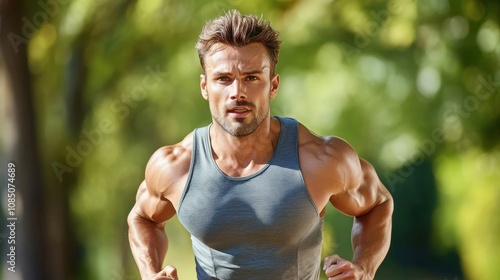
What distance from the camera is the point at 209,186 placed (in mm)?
1474

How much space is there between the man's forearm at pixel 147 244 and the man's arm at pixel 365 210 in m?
0.37

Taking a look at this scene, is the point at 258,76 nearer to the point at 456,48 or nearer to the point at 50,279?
the point at 456,48

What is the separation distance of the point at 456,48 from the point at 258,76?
5.88ft

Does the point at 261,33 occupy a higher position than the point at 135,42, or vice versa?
the point at 135,42

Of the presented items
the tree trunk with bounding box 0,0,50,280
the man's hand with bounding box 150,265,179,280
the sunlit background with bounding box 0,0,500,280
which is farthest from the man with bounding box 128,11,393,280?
the tree trunk with bounding box 0,0,50,280

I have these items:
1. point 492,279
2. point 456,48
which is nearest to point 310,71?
point 456,48

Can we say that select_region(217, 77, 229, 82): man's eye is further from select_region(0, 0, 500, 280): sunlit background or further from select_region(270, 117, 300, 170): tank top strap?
select_region(0, 0, 500, 280): sunlit background

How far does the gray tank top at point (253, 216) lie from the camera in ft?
4.74

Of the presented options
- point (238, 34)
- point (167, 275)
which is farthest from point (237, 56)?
point (167, 275)

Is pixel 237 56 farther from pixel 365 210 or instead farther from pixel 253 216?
pixel 365 210

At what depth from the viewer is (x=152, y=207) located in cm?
162

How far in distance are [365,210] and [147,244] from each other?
0.45 metres

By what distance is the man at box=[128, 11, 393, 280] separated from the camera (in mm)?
1438

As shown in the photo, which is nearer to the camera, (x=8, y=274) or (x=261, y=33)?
(x=261, y=33)
